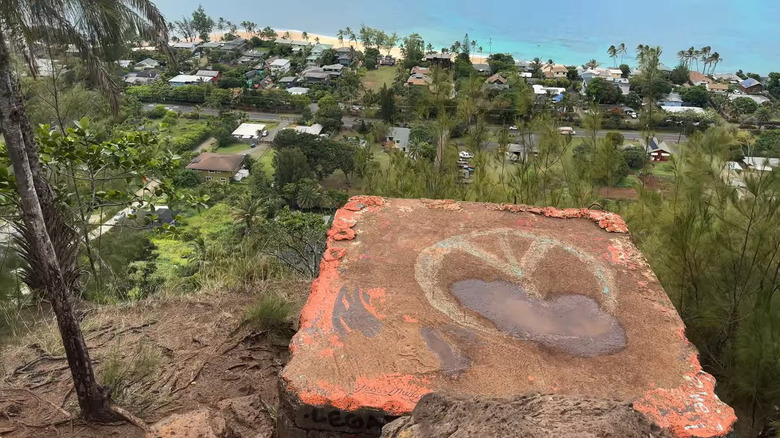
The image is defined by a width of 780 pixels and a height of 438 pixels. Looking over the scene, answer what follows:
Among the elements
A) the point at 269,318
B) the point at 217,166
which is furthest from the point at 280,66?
the point at 269,318

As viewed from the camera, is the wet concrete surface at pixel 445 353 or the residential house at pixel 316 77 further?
the residential house at pixel 316 77

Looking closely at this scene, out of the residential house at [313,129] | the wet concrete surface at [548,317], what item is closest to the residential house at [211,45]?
the residential house at [313,129]

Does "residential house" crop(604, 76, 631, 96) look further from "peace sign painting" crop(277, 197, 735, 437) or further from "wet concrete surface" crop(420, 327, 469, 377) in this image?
"wet concrete surface" crop(420, 327, 469, 377)

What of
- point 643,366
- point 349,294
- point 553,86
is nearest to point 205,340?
point 349,294

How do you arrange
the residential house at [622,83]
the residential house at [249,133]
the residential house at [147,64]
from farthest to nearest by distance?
the residential house at [147,64] → the residential house at [622,83] → the residential house at [249,133]

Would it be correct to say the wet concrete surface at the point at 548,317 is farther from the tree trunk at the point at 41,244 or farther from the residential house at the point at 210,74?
the residential house at the point at 210,74

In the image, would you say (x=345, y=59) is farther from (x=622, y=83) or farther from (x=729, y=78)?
(x=729, y=78)
